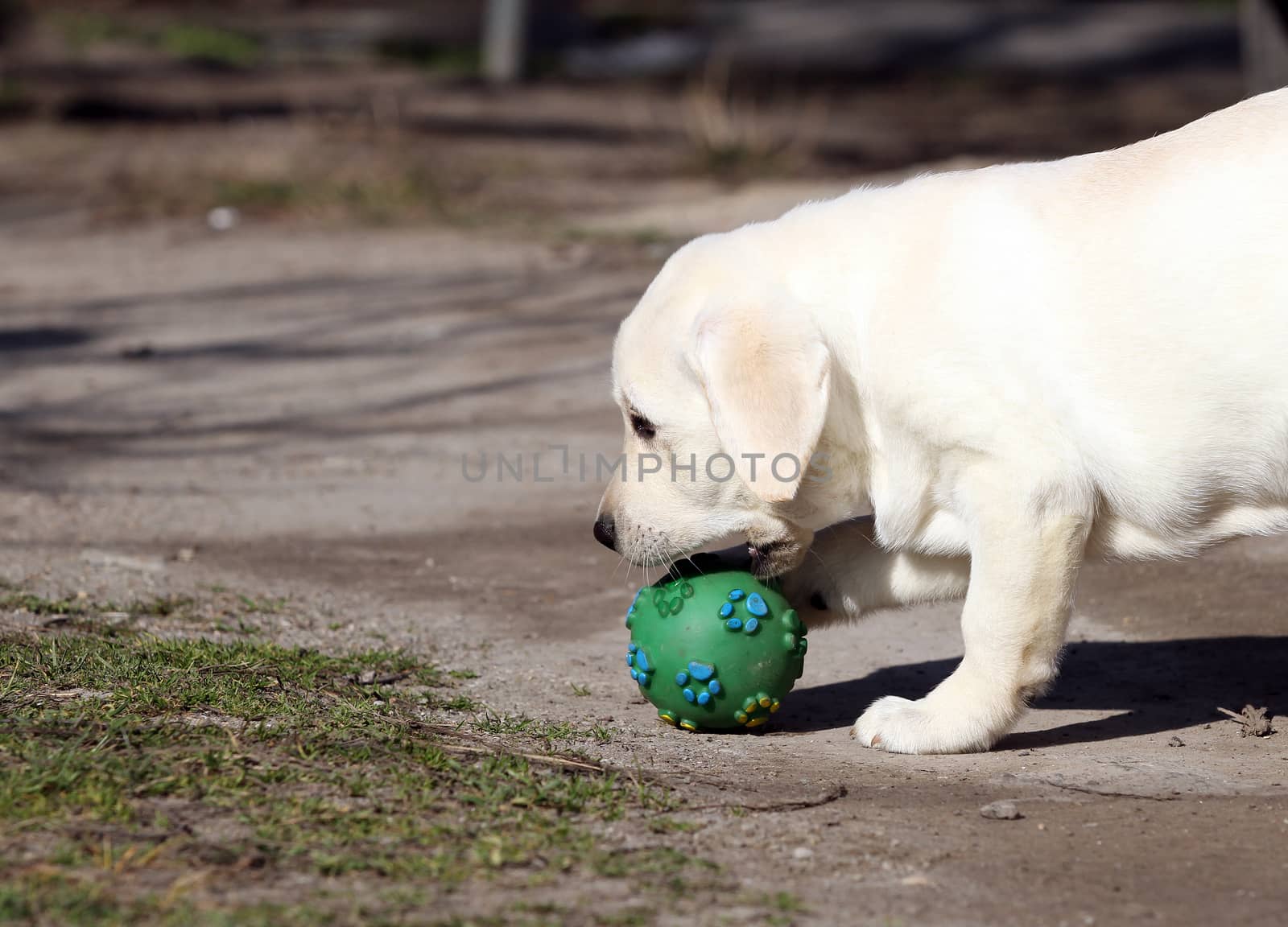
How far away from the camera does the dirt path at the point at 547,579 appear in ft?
11.0

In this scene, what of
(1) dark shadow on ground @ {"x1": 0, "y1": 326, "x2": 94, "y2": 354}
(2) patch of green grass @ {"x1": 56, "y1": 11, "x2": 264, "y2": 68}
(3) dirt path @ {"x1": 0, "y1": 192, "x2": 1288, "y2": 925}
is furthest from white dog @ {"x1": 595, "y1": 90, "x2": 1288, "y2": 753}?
(2) patch of green grass @ {"x1": 56, "y1": 11, "x2": 264, "y2": 68}

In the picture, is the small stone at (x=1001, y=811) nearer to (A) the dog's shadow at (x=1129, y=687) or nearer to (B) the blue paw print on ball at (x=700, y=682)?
(A) the dog's shadow at (x=1129, y=687)

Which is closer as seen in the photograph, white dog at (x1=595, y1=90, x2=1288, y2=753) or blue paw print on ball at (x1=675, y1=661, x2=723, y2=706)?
white dog at (x1=595, y1=90, x2=1288, y2=753)

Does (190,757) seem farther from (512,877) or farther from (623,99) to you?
(623,99)

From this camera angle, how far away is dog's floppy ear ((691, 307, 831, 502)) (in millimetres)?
4039

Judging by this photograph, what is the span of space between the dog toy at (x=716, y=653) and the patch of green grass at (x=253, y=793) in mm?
299

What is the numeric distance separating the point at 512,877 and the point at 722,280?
6.24 ft

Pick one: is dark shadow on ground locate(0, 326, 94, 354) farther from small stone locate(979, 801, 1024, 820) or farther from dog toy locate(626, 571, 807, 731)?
small stone locate(979, 801, 1024, 820)

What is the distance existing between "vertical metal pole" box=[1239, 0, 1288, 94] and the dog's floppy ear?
9.62 meters

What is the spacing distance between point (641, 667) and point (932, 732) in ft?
2.62

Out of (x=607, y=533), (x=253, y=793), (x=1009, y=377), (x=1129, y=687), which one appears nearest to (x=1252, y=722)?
(x=1129, y=687)

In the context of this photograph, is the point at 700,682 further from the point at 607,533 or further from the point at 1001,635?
the point at 1001,635

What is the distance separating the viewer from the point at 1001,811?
11.9 feet

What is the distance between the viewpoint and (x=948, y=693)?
4.19m
